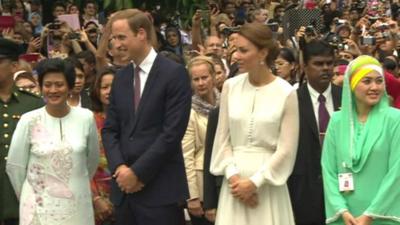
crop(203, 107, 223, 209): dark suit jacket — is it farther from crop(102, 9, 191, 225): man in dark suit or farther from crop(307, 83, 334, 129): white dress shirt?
crop(307, 83, 334, 129): white dress shirt

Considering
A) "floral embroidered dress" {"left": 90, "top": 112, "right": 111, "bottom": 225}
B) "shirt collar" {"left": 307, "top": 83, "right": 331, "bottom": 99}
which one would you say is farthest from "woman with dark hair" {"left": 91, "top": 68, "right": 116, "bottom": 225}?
"shirt collar" {"left": 307, "top": 83, "right": 331, "bottom": 99}

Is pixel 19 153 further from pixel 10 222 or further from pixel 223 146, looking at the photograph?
pixel 223 146

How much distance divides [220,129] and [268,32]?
2.27ft

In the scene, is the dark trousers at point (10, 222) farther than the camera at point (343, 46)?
No

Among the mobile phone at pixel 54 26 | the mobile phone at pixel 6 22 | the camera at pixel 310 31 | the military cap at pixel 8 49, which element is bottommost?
the military cap at pixel 8 49

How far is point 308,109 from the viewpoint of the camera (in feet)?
21.0

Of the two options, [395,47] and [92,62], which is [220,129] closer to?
[92,62]

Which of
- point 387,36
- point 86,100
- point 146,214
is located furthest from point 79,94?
point 387,36

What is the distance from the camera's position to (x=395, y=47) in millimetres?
11797

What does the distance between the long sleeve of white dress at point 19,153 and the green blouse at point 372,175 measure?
194 centimetres

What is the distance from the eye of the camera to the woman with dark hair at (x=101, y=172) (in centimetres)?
657

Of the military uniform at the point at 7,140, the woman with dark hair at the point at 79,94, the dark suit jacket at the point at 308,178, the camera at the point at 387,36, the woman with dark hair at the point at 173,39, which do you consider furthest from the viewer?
the woman with dark hair at the point at 173,39

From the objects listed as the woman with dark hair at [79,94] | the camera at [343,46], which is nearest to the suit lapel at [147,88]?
the woman with dark hair at [79,94]

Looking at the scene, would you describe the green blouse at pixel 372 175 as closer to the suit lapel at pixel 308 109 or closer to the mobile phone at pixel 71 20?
the suit lapel at pixel 308 109
